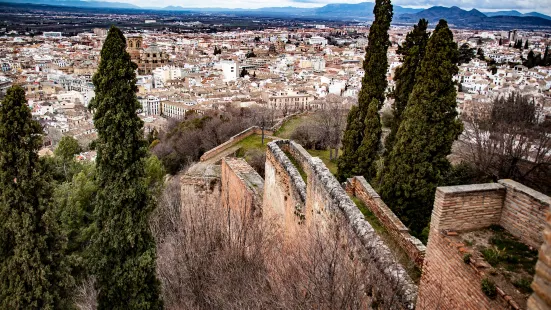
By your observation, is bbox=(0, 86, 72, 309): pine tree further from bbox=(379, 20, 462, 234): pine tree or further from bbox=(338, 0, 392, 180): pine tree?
bbox=(338, 0, 392, 180): pine tree

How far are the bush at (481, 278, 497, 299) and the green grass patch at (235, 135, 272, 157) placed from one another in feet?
63.1

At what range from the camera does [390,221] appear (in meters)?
9.81

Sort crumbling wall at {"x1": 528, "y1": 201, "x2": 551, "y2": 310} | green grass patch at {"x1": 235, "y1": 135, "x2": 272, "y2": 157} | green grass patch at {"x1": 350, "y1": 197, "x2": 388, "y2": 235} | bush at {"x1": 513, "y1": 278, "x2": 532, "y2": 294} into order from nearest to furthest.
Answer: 1. crumbling wall at {"x1": 528, "y1": 201, "x2": 551, "y2": 310}
2. bush at {"x1": 513, "y1": 278, "x2": 532, "y2": 294}
3. green grass patch at {"x1": 350, "y1": 197, "x2": 388, "y2": 235}
4. green grass patch at {"x1": 235, "y1": 135, "x2": 272, "y2": 157}

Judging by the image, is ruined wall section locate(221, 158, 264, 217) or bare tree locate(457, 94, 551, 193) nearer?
ruined wall section locate(221, 158, 264, 217)

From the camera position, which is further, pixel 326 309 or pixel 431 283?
pixel 431 283

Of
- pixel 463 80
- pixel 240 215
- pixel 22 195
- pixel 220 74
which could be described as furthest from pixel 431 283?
pixel 220 74

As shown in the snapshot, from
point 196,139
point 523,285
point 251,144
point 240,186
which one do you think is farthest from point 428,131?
point 196,139

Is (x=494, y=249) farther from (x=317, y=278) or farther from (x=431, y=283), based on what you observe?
(x=317, y=278)

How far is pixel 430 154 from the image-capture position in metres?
12.6

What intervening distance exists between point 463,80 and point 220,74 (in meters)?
51.7

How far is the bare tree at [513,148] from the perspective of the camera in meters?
16.4

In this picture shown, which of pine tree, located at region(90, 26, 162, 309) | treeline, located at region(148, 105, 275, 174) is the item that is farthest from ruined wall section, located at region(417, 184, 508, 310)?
treeline, located at region(148, 105, 275, 174)

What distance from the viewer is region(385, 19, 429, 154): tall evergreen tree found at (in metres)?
15.5

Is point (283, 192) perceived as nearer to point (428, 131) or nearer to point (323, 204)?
point (323, 204)
